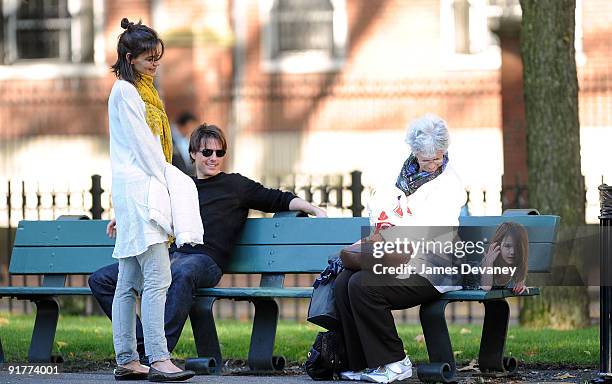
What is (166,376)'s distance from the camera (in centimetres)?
753

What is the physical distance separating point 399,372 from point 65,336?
12.8 feet

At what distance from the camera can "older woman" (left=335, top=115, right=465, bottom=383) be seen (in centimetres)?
758

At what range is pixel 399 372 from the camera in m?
7.59

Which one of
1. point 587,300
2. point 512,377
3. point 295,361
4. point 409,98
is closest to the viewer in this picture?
point 512,377

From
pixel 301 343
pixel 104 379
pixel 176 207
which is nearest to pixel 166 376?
pixel 104 379

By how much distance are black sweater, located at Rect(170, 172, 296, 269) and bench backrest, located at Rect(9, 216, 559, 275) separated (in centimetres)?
12

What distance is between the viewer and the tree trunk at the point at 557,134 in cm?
1146

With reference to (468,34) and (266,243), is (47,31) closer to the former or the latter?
(468,34)

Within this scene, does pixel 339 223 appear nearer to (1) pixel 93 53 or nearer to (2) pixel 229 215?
(2) pixel 229 215

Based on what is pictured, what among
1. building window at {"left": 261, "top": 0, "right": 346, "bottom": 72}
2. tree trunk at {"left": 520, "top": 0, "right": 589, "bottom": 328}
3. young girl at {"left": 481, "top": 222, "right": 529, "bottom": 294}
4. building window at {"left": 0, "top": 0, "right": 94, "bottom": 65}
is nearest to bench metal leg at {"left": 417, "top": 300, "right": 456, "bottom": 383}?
young girl at {"left": 481, "top": 222, "right": 529, "bottom": 294}

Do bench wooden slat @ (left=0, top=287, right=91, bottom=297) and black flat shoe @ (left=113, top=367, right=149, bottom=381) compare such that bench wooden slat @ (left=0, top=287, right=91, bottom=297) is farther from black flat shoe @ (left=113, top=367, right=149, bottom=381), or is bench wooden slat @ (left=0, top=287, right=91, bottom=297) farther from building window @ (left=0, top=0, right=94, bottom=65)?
building window @ (left=0, top=0, right=94, bottom=65)

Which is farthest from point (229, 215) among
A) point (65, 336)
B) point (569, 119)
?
point (569, 119)

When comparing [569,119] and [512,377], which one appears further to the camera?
[569,119]

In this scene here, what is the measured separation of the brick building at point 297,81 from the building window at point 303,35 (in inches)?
0.9
